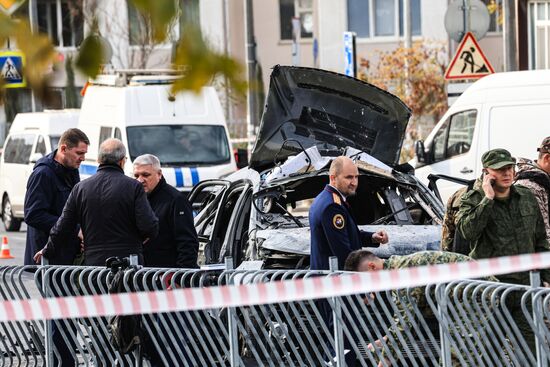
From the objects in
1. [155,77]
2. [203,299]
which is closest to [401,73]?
[155,77]

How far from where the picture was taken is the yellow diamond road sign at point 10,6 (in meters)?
2.82

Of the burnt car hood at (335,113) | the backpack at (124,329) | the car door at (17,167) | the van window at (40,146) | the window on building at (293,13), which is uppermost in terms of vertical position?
the window on building at (293,13)

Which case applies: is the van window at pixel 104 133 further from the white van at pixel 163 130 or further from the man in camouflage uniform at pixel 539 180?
the man in camouflage uniform at pixel 539 180

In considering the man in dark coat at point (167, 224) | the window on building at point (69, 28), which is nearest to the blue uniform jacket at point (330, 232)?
the man in dark coat at point (167, 224)

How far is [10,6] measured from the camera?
2861mm

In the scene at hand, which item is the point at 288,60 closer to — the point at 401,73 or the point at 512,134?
the point at 401,73

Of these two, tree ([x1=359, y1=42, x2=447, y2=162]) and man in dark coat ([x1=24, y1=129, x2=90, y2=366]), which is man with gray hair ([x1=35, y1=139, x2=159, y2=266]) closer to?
man in dark coat ([x1=24, y1=129, x2=90, y2=366])

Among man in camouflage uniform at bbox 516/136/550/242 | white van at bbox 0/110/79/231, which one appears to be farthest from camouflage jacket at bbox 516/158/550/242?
white van at bbox 0/110/79/231

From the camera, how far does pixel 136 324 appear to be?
7.21m

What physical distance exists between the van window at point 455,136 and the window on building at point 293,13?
23.4 metres

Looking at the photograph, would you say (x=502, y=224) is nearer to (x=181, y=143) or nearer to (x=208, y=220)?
(x=208, y=220)

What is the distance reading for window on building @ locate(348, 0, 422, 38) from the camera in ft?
121

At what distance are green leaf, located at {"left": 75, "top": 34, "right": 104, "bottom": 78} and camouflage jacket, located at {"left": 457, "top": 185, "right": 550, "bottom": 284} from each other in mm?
4758

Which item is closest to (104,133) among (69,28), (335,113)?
(335,113)
